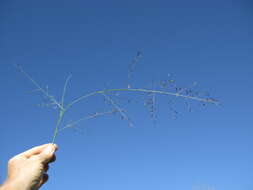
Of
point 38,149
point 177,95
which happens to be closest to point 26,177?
point 38,149

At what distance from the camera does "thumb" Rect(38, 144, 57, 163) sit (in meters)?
2.66

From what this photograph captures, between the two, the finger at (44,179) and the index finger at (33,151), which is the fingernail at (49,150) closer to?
the index finger at (33,151)

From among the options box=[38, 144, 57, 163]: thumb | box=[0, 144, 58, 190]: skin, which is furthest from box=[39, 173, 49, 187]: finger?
box=[38, 144, 57, 163]: thumb

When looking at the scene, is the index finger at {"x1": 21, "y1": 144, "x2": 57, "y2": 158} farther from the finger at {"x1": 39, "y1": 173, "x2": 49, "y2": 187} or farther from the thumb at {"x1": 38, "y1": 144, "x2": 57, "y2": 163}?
the finger at {"x1": 39, "y1": 173, "x2": 49, "y2": 187}

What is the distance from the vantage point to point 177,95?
253 centimetres

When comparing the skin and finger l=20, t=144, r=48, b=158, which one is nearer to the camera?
A: the skin

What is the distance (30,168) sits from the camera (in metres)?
2.55

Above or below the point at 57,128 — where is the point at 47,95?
above

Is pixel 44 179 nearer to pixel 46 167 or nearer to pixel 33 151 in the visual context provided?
pixel 46 167

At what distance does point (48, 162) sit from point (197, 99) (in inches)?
52.5

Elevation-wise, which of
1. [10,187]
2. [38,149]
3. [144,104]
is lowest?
[10,187]

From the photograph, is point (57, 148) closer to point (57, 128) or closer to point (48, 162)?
point (48, 162)

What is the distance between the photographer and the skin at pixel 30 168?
2.43 m

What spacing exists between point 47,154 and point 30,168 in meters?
0.18
